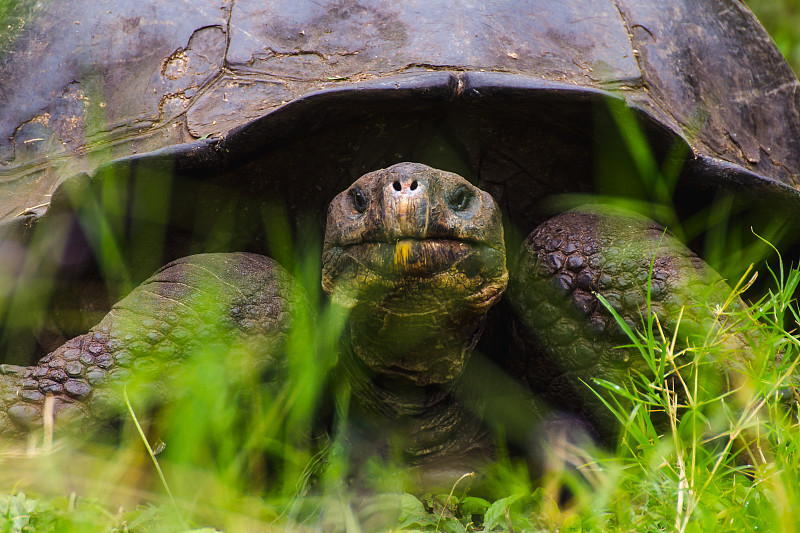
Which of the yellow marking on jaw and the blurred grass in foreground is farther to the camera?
the blurred grass in foreground

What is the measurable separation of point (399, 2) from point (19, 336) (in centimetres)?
205

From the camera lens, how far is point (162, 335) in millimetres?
2268

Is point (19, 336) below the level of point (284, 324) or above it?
below

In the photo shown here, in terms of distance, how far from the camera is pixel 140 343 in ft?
7.31

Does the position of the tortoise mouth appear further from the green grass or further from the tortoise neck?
the tortoise neck

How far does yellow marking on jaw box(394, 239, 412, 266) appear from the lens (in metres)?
1.95

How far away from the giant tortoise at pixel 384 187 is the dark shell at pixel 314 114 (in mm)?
10

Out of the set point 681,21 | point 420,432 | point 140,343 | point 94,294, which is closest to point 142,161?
point 140,343

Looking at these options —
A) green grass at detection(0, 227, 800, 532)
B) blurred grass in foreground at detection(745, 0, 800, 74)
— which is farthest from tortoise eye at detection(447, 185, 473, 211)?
blurred grass in foreground at detection(745, 0, 800, 74)

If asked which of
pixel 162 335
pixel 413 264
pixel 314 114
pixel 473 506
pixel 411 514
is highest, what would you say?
pixel 314 114

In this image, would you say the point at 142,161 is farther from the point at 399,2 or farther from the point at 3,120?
the point at 399,2

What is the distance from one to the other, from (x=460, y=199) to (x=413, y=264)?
12.5 inches

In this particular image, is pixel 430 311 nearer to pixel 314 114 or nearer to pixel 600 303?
pixel 600 303

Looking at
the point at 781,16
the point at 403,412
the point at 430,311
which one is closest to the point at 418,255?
the point at 430,311
